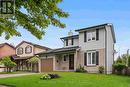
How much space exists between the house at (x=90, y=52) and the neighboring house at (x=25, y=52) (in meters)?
9.80

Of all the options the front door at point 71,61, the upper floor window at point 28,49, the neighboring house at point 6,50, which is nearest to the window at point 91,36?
the front door at point 71,61

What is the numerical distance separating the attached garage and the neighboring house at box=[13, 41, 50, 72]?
3.84 meters

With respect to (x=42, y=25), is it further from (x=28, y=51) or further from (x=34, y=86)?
(x=28, y=51)

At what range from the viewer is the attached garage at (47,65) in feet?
160

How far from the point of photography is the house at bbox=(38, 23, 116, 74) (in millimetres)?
39719

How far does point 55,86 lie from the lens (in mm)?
22156

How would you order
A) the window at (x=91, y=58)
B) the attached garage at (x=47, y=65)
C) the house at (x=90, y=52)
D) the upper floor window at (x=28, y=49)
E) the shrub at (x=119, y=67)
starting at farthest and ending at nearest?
the upper floor window at (x=28, y=49), the attached garage at (x=47, y=65), the window at (x=91, y=58), the house at (x=90, y=52), the shrub at (x=119, y=67)

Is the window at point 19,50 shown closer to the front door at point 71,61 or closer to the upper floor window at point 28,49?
the upper floor window at point 28,49

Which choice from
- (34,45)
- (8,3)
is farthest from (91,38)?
(8,3)

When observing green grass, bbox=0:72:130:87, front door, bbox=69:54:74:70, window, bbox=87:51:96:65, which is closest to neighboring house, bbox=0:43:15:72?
front door, bbox=69:54:74:70

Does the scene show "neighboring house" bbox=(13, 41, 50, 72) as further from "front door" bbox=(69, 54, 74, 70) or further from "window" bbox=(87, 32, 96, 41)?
"window" bbox=(87, 32, 96, 41)

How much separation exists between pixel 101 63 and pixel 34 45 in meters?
20.7

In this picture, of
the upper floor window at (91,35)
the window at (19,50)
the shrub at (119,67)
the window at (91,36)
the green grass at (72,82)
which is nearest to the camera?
the green grass at (72,82)

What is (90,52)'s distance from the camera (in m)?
41.5
